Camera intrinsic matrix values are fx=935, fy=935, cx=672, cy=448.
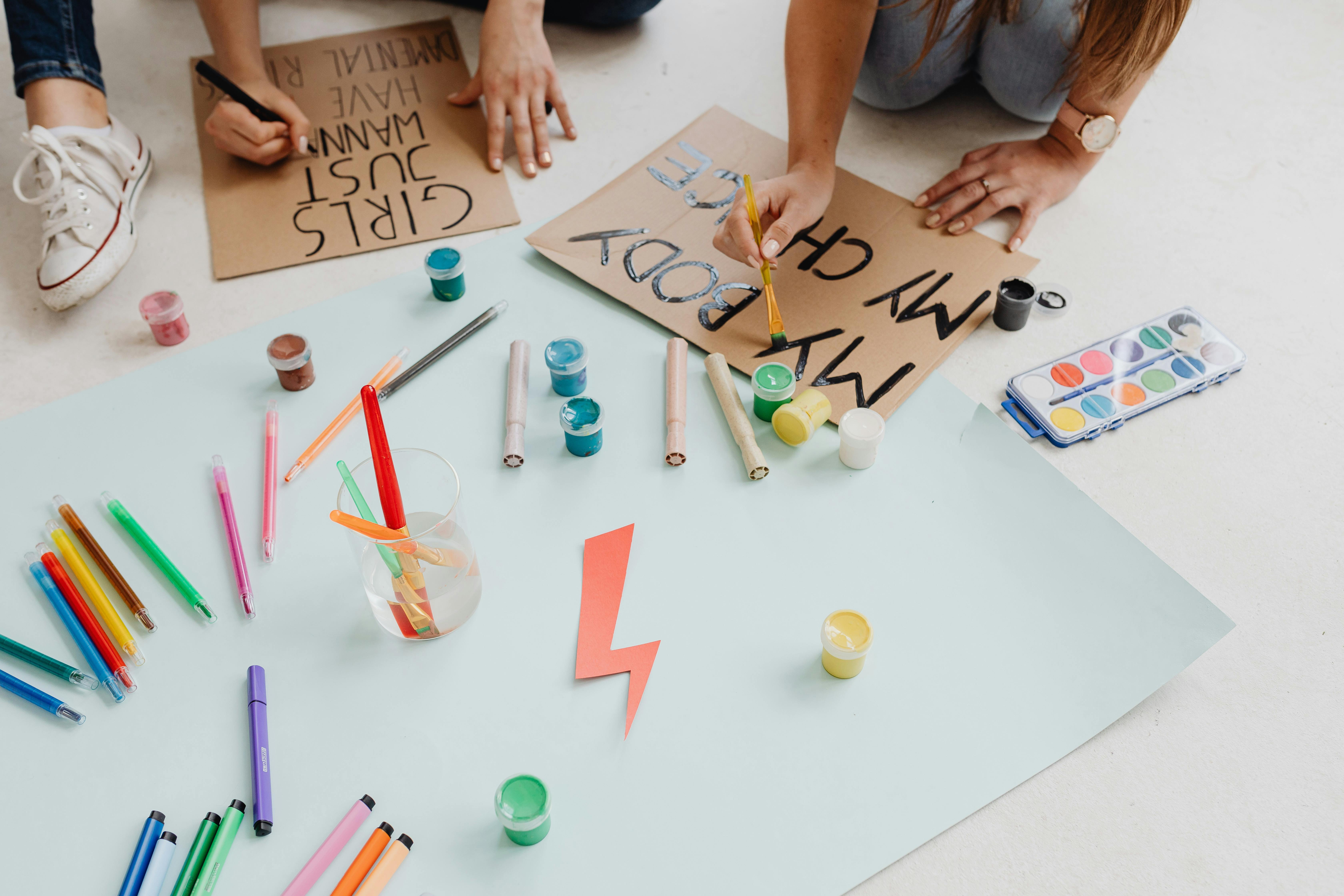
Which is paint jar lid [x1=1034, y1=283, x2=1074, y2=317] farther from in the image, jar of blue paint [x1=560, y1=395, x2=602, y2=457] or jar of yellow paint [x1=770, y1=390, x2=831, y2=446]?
jar of blue paint [x1=560, y1=395, x2=602, y2=457]

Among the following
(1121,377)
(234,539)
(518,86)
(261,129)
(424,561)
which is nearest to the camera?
(424,561)

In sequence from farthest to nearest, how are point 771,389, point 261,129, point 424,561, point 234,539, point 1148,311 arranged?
point 261,129, point 1148,311, point 771,389, point 234,539, point 424,561

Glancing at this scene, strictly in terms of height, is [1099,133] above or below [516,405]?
above

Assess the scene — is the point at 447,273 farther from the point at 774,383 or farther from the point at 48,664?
the point at 48,664

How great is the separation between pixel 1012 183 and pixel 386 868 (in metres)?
1.24

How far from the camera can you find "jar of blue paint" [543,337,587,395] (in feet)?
3.71

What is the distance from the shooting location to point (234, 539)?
100 cm

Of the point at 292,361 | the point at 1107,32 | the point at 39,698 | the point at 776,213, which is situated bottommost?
the point at 39,698

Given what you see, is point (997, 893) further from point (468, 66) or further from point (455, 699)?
point (468, 66)

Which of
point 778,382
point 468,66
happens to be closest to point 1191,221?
point 778,382

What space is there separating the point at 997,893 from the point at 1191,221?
3.63ft

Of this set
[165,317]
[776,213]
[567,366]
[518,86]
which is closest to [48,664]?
[165,317]

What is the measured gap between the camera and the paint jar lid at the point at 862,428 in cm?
107

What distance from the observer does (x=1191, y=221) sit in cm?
146
